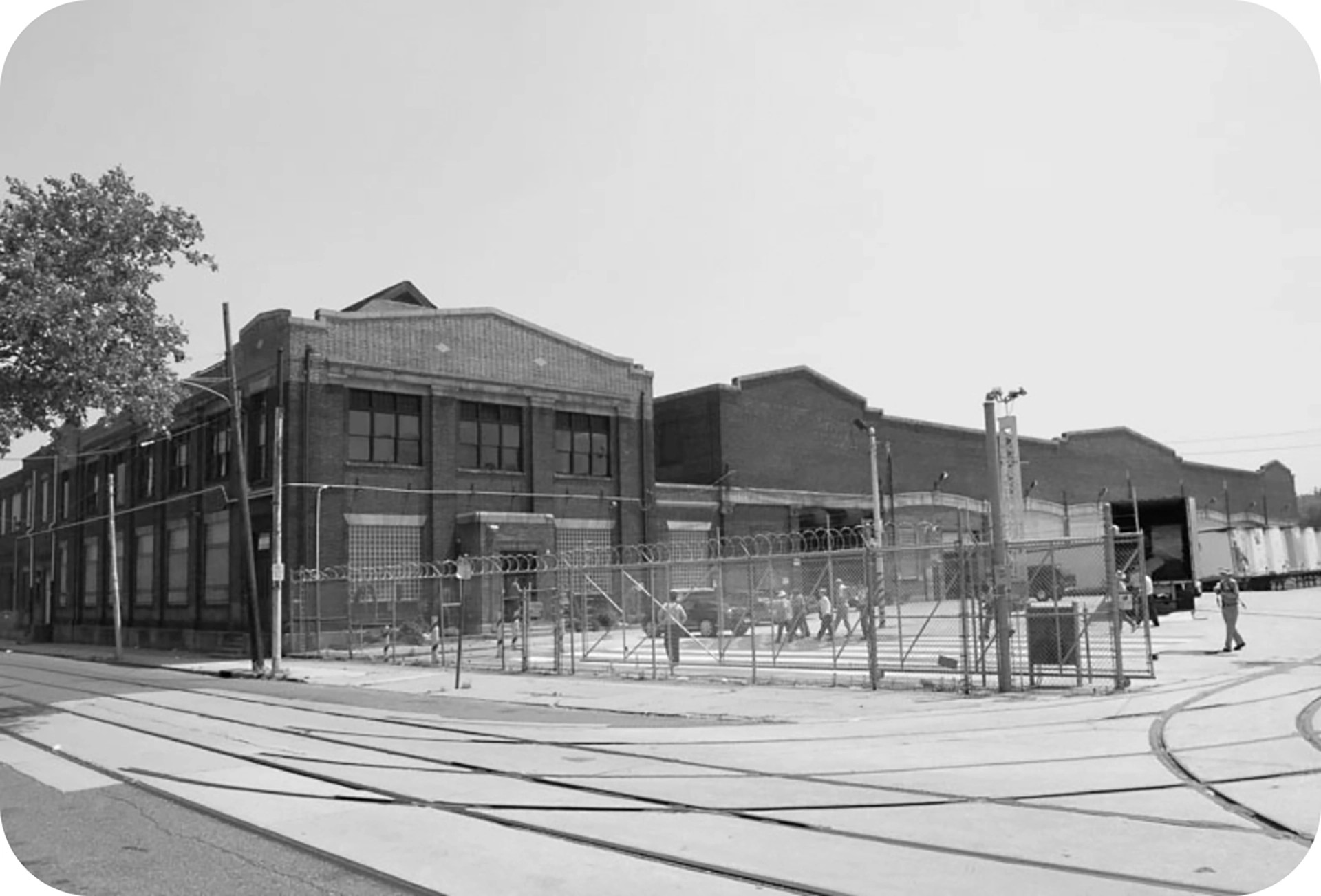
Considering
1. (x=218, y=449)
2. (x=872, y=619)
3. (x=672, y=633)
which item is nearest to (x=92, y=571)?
(x=218, y=449)

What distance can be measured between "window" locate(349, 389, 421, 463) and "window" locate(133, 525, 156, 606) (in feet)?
49.3

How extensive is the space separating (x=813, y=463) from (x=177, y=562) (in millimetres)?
32442

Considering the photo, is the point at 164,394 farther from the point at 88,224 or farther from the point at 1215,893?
the point at 1215,893

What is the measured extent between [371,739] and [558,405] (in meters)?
32.2

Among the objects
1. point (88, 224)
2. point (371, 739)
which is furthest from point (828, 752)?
point (88, 224)

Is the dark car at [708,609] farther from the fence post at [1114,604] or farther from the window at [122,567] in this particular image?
the window at [122,567]

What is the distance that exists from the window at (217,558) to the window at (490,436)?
950cm

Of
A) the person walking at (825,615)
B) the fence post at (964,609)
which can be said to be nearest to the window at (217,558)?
the person walking at (825,615)

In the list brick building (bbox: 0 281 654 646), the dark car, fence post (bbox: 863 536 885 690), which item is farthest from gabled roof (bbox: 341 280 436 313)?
fence post (bbox: 863 536 885 690)

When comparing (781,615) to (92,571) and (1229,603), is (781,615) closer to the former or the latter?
(1229,603)

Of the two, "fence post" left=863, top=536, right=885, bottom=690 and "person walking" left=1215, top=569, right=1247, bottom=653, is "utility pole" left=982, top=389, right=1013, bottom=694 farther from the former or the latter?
"person walking" left=1215, top=569, right=1247, bottom=653

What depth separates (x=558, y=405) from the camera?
4744cm

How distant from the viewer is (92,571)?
192 ft

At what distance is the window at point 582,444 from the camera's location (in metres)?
47.6
